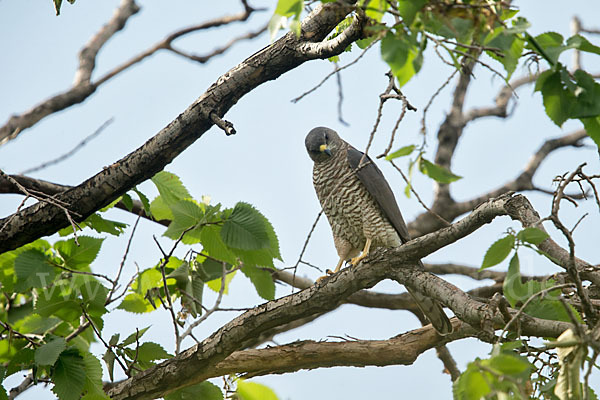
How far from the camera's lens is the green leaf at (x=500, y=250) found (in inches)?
86.0

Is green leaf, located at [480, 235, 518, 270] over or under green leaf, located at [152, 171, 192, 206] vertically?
under

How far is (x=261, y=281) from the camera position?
178 inches

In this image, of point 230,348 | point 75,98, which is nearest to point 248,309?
point 230,348

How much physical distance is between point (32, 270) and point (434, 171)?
3.20 meters

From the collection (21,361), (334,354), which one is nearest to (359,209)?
(334,354)

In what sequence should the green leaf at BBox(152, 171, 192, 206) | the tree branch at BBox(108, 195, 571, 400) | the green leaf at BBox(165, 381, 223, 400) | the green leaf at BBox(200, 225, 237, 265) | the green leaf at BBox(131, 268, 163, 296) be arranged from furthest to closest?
Result: the green leaf at BBox(131, 268, 163, 296), the green leaf at BBox(152, 171, 192, 206), the green leaf at BBox(200, 225, 237, 265), the green leaf at BBox(165, 381, 223, 400), the tree branch at BBox(108, 195, 571, 400)

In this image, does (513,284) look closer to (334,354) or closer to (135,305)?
(334,354)

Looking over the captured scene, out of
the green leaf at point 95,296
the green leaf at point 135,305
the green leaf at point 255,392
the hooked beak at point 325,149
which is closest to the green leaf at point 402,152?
the green leaf at point 255,392

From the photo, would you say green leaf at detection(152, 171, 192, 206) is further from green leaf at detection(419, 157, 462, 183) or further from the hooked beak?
green leaf at detection(419, 157, 462, 183)

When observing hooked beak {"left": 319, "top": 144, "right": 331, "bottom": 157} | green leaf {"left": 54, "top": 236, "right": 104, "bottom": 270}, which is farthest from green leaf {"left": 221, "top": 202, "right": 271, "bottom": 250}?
hooked beak {"left": 319, "top": 144, "right": 331, "bottom": 157}

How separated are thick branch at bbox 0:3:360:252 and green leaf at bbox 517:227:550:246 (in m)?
1.86

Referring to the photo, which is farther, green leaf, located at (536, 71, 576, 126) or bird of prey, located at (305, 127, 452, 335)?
bird of prey, located at (305, 127, 452, 335)

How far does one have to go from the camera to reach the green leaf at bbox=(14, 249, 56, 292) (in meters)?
4.27

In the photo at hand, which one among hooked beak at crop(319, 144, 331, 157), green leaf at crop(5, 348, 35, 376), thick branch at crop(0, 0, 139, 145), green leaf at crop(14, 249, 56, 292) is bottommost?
green leaf at crop(5, 348, 35, 376)
